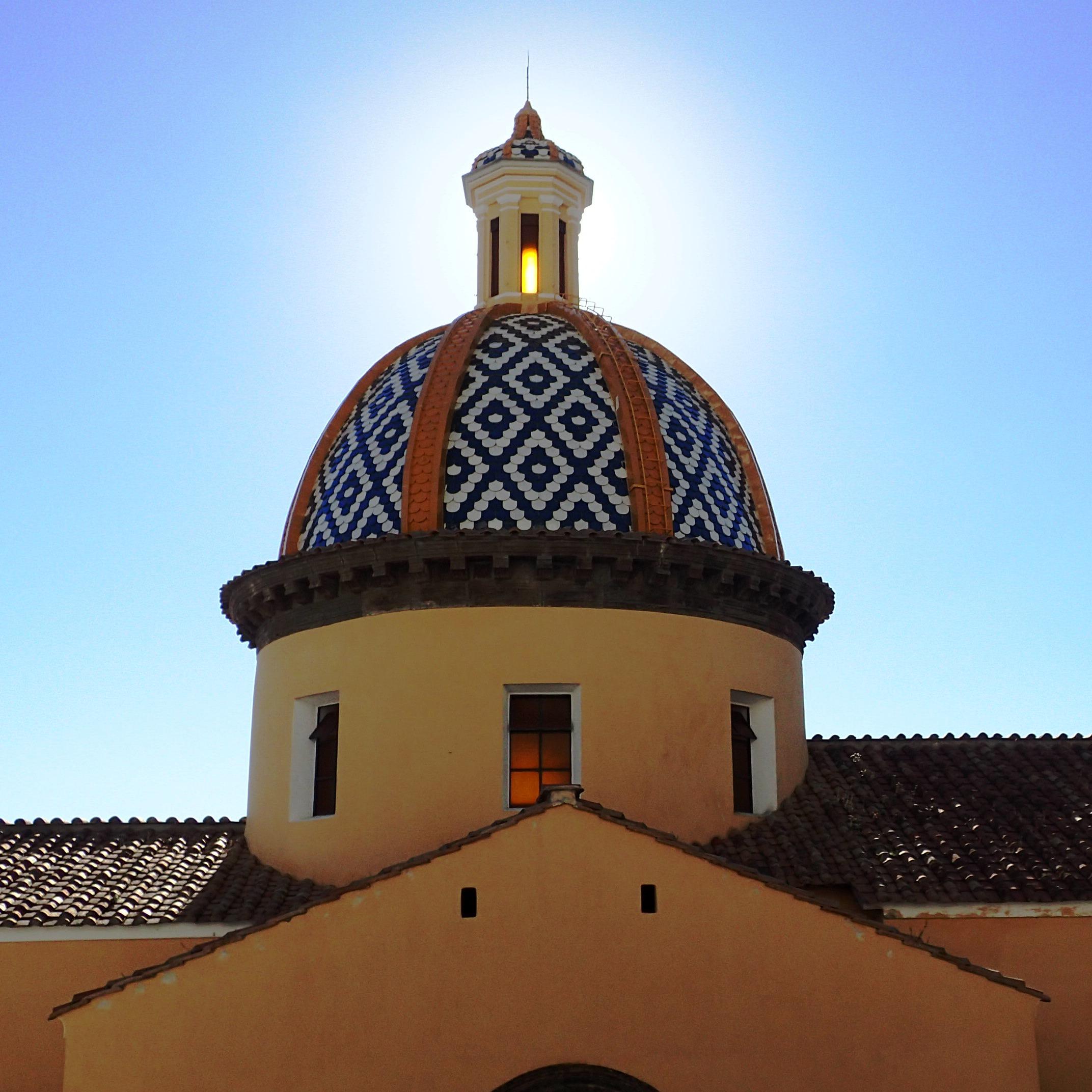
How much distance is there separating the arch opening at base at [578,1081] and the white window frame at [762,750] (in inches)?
171

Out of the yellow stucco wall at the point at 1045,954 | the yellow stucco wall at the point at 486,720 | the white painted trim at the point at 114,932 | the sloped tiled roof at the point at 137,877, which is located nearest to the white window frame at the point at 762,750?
the yellow stucco wall at the point at 486,720

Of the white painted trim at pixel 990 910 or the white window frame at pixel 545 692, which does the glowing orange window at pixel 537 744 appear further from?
the white painted trim at pixel 990 910

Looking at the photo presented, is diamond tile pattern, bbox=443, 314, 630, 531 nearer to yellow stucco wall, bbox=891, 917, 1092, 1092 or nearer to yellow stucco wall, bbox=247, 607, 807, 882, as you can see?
yellow stucco wall, bbox=247, 607, 807, 882

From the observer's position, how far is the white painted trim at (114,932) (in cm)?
1293

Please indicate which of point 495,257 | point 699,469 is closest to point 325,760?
point 699,469

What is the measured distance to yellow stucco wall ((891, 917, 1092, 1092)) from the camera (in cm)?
1252

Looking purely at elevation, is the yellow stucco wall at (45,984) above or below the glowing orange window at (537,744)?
below

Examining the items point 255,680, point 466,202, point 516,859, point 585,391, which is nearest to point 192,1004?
point 516,859

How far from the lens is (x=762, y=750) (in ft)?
48.4

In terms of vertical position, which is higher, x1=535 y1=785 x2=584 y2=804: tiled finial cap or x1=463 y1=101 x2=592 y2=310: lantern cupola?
x1=463 y1=101 x2=592 y2=310: lantern cupola

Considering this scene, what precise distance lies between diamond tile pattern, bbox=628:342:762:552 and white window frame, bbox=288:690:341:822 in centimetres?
389

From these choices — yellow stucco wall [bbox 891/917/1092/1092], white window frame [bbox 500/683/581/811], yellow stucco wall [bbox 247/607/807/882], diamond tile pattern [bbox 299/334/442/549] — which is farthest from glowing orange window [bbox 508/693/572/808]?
yellow stucco wall [bbox 891/917/1092/1092]

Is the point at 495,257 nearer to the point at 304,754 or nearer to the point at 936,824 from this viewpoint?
the point at 304,754

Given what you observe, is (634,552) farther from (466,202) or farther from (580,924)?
(466,202)
